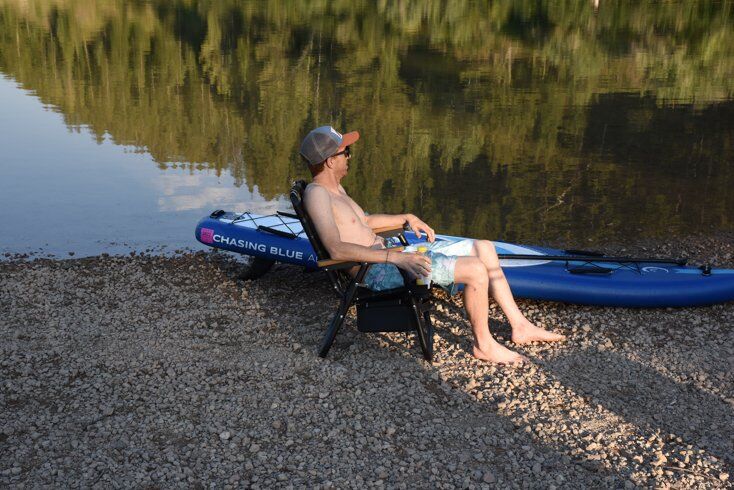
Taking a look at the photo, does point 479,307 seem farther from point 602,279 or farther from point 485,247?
point 602,279

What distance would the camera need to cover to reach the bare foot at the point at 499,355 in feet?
18.2

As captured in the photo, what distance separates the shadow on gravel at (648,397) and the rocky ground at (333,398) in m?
0.01

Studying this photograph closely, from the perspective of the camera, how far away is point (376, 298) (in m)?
5.49

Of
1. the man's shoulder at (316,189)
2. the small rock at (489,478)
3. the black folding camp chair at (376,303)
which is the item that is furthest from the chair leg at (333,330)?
the small rock at (489,478)

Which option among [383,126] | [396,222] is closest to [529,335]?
[396,222]

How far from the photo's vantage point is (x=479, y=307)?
A: 18.0 feet

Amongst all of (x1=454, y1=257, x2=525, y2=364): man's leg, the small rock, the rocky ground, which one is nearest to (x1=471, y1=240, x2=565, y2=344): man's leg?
the rocky ground

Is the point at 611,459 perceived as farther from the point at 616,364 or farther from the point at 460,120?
the point at 460,120

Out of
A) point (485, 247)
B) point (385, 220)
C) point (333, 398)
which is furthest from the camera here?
point (385, 220)

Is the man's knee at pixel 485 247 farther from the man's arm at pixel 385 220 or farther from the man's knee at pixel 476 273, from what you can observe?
the man's arm at pixel 385 220

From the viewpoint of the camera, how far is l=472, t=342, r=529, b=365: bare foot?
5.54m

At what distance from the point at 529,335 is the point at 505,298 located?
1.07ft

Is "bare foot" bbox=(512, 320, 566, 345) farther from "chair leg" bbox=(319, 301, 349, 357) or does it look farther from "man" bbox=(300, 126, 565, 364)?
"chair leg" bbox=(319, 301, 349, 357)

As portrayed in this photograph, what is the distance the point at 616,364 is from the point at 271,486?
2626 mm
